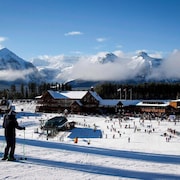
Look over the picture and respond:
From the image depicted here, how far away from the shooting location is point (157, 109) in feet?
270

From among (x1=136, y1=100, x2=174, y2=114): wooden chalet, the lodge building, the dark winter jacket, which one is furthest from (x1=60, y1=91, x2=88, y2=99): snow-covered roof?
the dark winter jacket

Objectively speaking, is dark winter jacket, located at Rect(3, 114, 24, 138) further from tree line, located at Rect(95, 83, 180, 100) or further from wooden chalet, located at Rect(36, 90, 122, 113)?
tree line, located at Rect(95, 83, 180, 100)

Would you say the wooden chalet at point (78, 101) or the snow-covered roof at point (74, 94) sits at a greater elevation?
the snow-covered roof at point (74, 94)

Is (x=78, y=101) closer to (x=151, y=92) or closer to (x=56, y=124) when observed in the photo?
(x=56, y=124)

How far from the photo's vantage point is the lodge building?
83562mm

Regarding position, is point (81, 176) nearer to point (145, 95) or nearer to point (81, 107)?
point (81, 107)

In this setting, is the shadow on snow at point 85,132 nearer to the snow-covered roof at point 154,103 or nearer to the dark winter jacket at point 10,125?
the dark winter jacket at point 10,125

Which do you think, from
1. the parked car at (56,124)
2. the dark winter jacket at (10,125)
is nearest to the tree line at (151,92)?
the parked car at (56,124)

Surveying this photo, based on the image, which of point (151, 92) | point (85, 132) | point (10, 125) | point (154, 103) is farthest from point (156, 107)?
point (10, 125)

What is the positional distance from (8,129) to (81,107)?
75.9 m

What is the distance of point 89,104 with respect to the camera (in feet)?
283

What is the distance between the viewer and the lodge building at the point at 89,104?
274 ft

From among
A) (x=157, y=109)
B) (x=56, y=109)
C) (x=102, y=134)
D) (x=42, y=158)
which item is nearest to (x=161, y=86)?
(x=157, y=109)

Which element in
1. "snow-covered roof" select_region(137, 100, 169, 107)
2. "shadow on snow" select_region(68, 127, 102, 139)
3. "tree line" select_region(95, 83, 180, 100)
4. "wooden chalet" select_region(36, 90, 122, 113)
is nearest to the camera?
"shadow on snow" select_region(68, 127, 102, 139)
